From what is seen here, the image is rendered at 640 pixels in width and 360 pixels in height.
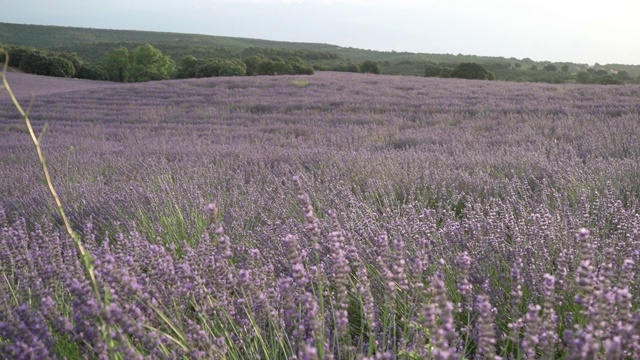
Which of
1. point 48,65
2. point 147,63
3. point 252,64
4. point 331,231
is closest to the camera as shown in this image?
point 331,231

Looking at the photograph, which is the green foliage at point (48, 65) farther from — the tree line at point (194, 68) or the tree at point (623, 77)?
the tree at point (623, 77)

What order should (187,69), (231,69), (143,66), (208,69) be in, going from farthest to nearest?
(143,66) → (187,69) → (208,69) → (231,69)

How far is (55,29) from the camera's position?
3536 inches

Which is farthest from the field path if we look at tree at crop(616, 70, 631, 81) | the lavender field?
tree at crop(616, 70, 631, 81)

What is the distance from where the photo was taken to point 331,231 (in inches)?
91.4

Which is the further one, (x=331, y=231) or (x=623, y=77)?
(x=623, y=77)

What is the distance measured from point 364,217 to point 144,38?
9645 centimetres

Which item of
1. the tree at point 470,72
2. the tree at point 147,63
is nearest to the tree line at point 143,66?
the tree at point 147,63

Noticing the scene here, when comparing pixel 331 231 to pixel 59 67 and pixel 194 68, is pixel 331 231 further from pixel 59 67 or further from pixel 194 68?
pixel 59 67

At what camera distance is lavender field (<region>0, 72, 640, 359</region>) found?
1.53m

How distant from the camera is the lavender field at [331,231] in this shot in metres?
1.53

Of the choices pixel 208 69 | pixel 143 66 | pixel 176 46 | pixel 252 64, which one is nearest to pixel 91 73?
pixel 143 66

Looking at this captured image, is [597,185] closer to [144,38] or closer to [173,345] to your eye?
[173,345]

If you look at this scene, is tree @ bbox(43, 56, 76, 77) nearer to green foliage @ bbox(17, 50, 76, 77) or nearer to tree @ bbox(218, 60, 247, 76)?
green foliage @ bbox(17, 50, 76, 77)
